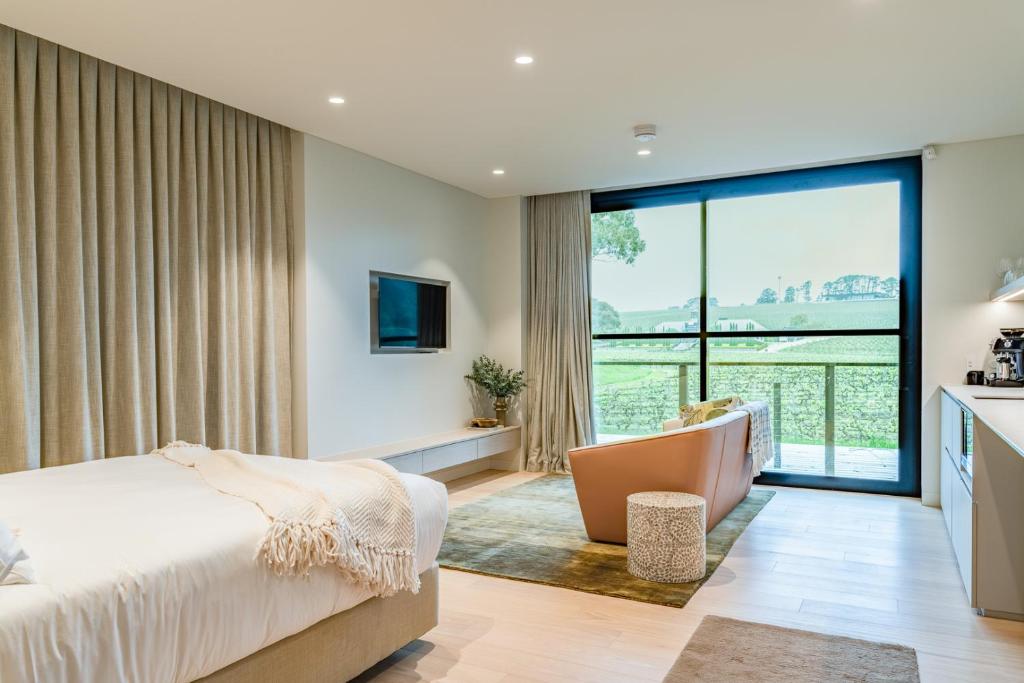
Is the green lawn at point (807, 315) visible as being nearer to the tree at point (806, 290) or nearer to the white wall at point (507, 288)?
the tree at point (806, 290)

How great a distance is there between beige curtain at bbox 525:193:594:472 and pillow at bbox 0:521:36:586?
16.9 feet

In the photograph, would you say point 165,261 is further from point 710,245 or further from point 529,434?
point 710,245

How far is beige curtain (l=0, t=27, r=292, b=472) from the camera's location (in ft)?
10.5

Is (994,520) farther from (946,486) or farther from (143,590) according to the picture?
(143,590)

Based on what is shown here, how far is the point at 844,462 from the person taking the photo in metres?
5.69

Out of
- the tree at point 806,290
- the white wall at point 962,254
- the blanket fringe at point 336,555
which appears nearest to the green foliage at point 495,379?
the tree at point 806,290

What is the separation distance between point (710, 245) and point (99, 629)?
5.53m

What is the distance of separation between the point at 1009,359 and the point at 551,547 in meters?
3.24

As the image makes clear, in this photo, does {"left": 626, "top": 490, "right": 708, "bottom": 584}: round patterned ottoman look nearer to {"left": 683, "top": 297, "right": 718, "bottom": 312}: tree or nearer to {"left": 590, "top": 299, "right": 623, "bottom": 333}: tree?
{"left": 683, "top": 297, "right": 718, "bottom": 312}: tree

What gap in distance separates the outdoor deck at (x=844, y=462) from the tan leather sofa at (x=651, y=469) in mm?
1811

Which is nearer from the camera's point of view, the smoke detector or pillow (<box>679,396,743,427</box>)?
the smoke detector

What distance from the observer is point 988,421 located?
108 inches

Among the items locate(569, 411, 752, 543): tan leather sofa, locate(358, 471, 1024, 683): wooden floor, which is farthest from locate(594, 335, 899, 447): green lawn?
locate(569, 411, 752, 543): tan leather sofa

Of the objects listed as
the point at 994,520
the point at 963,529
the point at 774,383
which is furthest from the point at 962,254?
the point at 994,520
